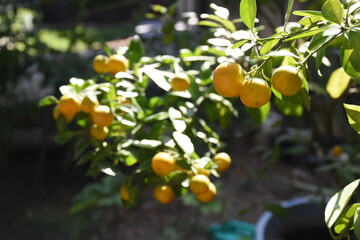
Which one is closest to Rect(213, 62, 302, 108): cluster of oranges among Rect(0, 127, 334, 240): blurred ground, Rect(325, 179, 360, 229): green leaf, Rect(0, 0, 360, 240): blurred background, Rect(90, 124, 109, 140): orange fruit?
Rect(325, 179, 360, 229): green leaf

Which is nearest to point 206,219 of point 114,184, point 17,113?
point 114,184

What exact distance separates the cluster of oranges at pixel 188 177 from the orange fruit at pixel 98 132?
0.09 m

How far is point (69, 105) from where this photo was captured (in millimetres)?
689

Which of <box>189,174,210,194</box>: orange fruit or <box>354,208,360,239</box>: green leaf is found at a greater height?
<box>354,208,360,239</box>: green leaf

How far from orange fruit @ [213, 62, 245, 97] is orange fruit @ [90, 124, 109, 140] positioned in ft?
0.76

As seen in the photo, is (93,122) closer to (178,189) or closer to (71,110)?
(71,110)

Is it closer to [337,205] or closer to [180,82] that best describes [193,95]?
[180,82]

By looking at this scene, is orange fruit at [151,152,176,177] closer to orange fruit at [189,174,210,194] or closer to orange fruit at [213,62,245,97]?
orange fruit at [189,174,210,194]

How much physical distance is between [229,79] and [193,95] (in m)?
0.30

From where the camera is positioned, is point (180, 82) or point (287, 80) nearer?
point (287, 80)

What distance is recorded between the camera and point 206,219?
6.98ft

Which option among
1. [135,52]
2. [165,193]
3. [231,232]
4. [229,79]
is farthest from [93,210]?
[229,79]

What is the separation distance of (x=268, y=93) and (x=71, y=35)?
174cm

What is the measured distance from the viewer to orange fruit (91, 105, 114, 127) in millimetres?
680
